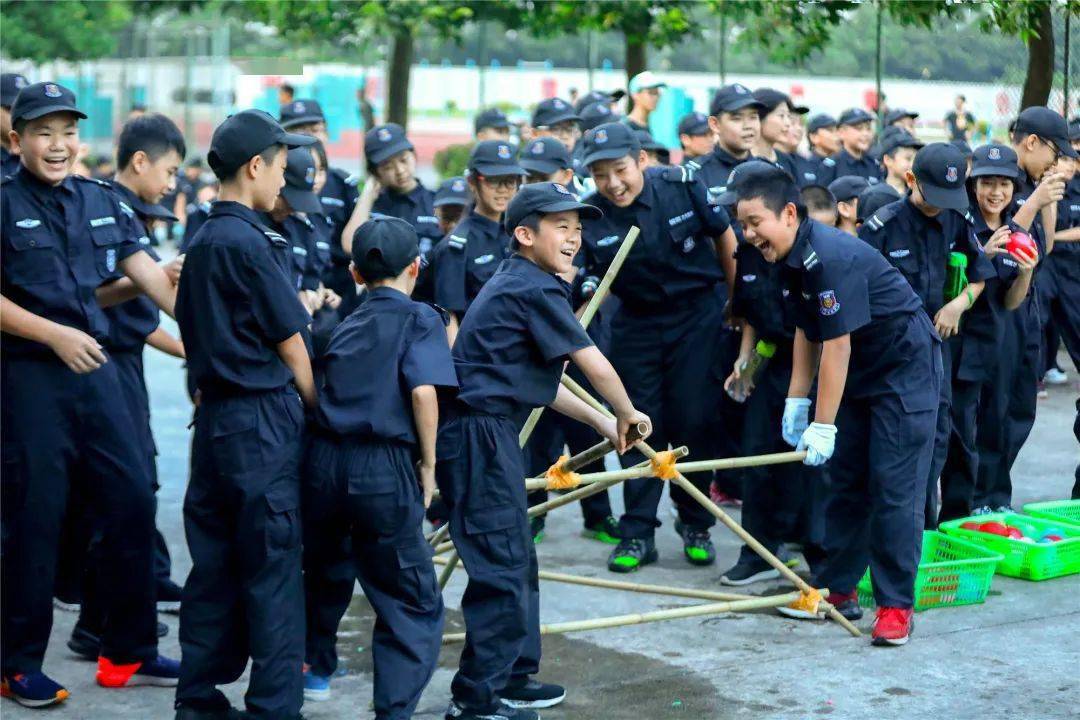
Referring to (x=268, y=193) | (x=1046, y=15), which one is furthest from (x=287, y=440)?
(x=1046, y=15)

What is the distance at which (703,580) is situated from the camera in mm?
6945

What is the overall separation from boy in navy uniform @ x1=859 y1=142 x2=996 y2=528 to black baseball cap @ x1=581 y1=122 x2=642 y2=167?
1.17 m

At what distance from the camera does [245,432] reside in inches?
184

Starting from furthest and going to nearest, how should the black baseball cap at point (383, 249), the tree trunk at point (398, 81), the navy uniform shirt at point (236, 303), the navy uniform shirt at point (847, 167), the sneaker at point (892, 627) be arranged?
the tree trunk at point (398, 81)
the navy uniform shirt at point (847, 167)
the sneaker at point (892, 627)
the black baseball cap at point (383, 249)
the navy uniform shirt at point (236, 303)

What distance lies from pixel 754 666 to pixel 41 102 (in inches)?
133

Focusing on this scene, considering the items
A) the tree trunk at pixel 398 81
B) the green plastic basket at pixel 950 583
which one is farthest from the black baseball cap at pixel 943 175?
the tree trunk at pixel 398 81

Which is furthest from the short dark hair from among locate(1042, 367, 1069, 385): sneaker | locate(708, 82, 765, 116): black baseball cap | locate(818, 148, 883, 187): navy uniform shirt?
locate(1042, 367, 1069, 385): sneaker

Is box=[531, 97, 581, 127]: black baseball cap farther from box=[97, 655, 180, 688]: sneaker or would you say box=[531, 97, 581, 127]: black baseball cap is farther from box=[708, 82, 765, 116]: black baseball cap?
box=[97, 655, 180, 688]: sneaker

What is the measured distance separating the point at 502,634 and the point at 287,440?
998 mm

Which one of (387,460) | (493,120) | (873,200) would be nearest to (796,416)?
(873,200)

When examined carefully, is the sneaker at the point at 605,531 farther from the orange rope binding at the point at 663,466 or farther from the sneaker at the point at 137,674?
the sneaker at the point at 137,674

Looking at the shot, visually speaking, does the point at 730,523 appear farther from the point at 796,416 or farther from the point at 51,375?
the point at 51,375

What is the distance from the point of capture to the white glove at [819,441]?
5.76 m

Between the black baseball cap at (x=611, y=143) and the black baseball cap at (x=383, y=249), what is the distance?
1.99 m
